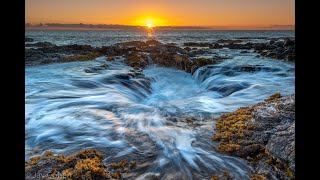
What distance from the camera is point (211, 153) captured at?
5.53 m

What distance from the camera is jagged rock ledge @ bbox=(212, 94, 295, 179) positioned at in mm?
4680

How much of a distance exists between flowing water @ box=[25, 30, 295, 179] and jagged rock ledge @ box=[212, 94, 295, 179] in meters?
0.28

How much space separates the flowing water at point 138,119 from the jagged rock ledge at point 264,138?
0.91ft

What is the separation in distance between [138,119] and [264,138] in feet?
11.6

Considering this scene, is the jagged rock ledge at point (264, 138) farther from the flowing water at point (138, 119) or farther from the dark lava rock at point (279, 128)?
the flowing water at point (138, 119)

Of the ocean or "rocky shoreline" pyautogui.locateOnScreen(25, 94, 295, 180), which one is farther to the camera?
the ocean

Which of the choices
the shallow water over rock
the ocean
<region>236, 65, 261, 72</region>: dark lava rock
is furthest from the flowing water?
the ocean

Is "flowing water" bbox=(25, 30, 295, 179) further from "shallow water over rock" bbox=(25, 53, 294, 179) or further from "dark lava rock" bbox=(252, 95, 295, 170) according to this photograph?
"dark lava rock" bbox=(252, 95, 295, 170)

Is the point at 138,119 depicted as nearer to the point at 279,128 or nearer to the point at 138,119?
the point at 138,119

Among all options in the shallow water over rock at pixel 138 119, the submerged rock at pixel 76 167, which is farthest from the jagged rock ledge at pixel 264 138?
the submerged rock at pixel 76 167
